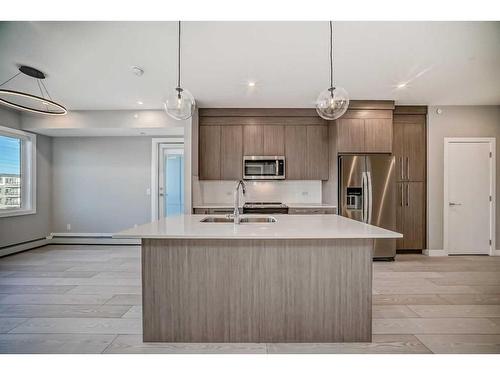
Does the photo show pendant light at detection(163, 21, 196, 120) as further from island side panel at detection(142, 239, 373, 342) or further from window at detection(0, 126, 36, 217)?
window at detection(0, 126, 36, 217)

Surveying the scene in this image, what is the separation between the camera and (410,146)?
15.6ft

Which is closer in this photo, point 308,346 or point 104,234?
point 308,346

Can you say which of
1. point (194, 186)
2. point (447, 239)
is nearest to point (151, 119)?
point (194, 186)

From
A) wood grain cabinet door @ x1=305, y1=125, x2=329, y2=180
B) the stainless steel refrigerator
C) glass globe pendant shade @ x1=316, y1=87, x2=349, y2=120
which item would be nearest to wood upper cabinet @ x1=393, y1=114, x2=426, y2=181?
the stainless steel refrigerator

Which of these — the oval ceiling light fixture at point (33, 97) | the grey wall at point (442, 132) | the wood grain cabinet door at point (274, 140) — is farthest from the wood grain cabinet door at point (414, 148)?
the oval ceiling light fixture at point (33, 97)

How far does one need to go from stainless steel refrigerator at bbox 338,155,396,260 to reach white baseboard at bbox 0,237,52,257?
18.0 ft

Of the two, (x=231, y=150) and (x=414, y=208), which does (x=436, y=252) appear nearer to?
(x=414, y=208)

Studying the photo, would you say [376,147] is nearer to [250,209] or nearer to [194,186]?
[250,209]

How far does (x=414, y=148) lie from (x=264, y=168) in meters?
2.52

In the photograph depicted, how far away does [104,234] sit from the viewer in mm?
5680

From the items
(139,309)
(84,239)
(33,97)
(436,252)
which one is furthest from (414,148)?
(84,239)

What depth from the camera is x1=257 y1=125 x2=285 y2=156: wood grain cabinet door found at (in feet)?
15.9
